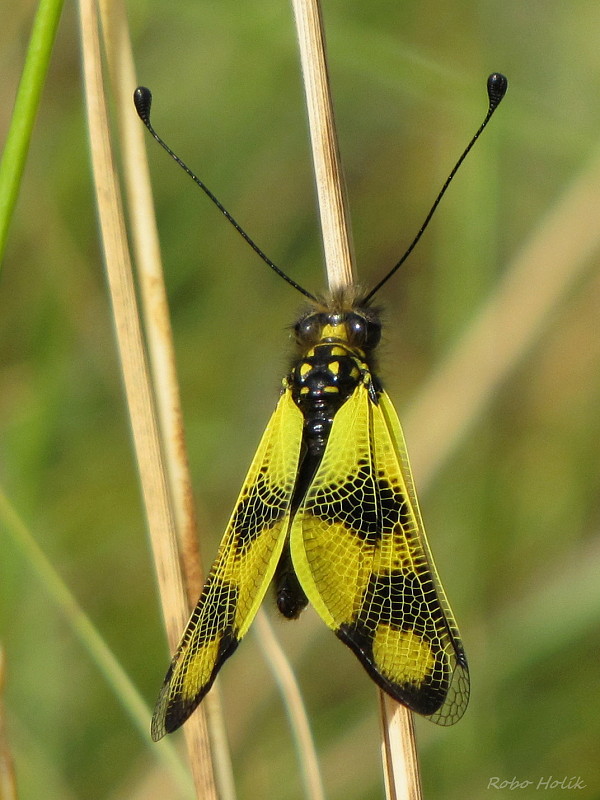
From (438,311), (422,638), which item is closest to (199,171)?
(438,311)

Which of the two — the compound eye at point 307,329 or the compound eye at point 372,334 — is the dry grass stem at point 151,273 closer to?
the compound eye at point 307,329

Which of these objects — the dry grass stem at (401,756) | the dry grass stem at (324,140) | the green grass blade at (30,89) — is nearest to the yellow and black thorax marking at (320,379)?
the dry grass stem at (324,140)

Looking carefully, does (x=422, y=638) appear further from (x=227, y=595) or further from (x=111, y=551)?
(x=111, y=551)

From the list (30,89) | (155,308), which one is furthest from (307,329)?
(30,89)

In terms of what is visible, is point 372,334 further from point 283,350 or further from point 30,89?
point 30,89

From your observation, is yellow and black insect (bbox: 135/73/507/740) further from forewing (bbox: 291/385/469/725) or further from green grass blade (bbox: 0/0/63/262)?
green grass blade (bbox: 0/0/63/262)

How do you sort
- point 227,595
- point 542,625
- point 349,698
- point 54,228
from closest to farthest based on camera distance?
point 227,595
point 542,625
point 349,698
point 54,228

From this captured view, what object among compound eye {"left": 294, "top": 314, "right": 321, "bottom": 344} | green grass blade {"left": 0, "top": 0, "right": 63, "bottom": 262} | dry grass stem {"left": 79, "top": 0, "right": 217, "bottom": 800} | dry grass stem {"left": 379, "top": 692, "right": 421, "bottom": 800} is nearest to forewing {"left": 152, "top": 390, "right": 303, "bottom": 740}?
dry grass stem {"left": 79, "top": 0, "right": 217, "bottom": 800}
